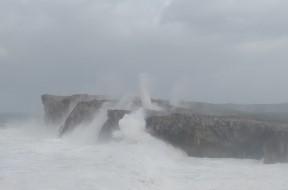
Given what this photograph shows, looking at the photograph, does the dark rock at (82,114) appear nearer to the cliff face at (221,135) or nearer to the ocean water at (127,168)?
the ocean water at (127,168)

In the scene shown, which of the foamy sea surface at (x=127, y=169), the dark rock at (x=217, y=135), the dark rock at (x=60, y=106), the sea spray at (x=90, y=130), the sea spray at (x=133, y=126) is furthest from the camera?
the dark rock at (x=60, y=106)

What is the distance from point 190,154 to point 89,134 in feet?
27.4

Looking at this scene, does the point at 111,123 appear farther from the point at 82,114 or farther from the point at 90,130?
the point at 82,114

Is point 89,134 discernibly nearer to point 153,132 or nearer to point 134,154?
point 153,132

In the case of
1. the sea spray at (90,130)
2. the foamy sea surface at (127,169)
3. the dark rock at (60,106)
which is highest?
the dark rock at (60,106)

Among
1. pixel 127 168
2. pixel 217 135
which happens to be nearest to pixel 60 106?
pixel 217 135

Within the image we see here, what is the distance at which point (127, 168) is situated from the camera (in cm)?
1962

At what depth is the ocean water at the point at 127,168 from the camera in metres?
17.3

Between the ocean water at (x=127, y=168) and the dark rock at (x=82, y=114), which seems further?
the dark rock at (x=82, y=114)

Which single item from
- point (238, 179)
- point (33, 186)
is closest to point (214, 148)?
point (238, 179)

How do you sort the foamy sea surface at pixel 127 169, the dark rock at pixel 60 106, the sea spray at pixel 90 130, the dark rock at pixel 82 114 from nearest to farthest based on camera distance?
the foamy sea surface at pixel 127 169 < the sea spray at pixel 90 130 < the dark rock at pixel 82 114 < the dark rock at pixel 60 106

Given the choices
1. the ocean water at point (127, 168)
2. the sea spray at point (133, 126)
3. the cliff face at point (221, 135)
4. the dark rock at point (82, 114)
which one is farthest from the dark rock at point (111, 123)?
the dark rock at point (82, 114)

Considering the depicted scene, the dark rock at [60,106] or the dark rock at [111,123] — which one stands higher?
the dark rock at [60,106]

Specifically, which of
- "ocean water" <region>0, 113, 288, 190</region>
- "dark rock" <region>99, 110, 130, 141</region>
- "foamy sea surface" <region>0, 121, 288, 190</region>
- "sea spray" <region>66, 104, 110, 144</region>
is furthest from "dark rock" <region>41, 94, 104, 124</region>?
"foamy sea surface" <region>0, 121, 288, 190</region>
